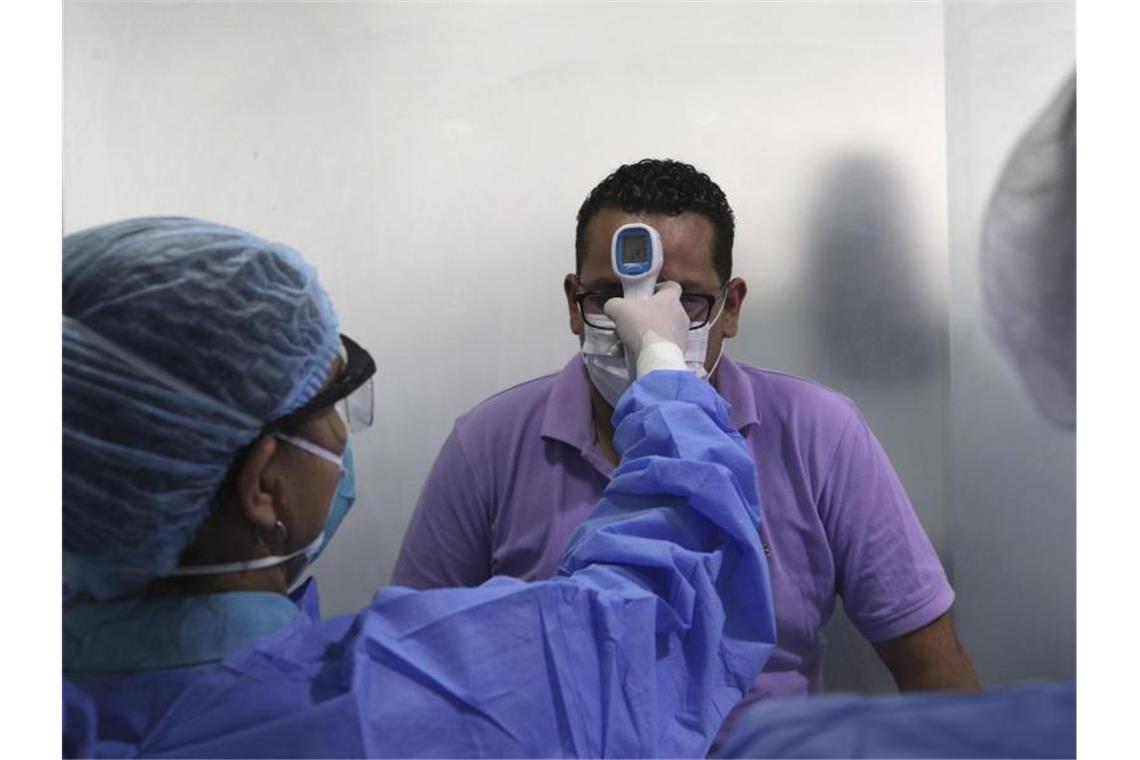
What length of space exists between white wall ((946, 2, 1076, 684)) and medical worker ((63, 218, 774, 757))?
0.39m

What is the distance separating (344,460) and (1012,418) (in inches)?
29.1

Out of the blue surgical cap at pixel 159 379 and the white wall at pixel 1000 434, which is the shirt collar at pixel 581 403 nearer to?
the white wall at pixel 1000 434

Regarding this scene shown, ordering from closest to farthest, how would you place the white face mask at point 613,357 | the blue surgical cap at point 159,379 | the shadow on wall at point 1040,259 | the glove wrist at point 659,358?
the blue surgical cap at point 159,379 → the shadow on wall at point 1040,259 → the glove wrist at point 659,358 → the white face mask at point 613,357

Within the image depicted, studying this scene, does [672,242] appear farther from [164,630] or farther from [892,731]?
[164,630]

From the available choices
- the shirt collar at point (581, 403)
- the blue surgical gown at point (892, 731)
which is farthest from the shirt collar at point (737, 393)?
the blue surgical gown at point (892, 731)

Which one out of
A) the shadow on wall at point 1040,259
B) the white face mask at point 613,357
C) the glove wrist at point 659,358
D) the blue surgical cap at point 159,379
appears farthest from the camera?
the white face mask at point 613,357

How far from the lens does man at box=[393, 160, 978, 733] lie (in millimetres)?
1458

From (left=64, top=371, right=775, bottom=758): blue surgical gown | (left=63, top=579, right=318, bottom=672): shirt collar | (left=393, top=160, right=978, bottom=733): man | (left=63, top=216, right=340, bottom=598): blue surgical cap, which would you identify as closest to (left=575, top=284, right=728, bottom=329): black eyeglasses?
(left=393, top=160, right=978, bottom=733): man

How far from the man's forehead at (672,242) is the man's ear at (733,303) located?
33mm

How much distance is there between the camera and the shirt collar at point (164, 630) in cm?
113

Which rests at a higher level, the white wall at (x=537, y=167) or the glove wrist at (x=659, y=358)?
the white wall at (x=537, y=167)

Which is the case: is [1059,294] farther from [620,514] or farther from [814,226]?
[620,514]

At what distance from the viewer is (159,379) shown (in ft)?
3.59

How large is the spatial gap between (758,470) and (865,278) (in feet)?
0.94
